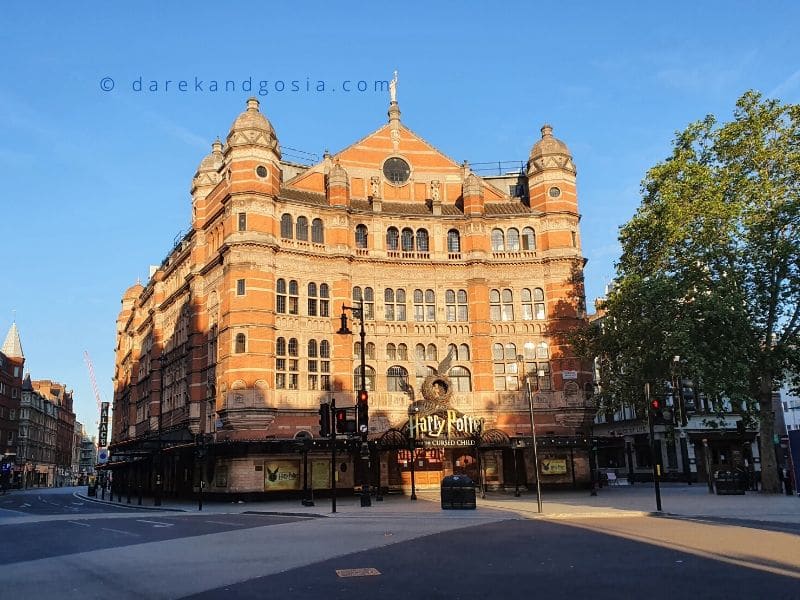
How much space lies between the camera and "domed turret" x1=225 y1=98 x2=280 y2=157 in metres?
44.3

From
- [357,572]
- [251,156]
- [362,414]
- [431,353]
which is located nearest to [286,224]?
[251,156]

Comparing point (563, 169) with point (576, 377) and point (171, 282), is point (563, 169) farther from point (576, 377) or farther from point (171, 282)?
point (171, 282)

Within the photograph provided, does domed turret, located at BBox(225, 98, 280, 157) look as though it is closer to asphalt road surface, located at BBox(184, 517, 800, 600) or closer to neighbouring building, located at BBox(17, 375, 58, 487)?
asphalt road surface, located at BBox(184, 517, 800, 600)

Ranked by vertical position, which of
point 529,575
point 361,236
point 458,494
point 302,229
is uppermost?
point 361,236

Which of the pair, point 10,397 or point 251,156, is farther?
point 10,397

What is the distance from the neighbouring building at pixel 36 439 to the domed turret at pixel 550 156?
10258cm

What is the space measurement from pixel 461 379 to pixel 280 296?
12820 mm

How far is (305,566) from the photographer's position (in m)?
13.5

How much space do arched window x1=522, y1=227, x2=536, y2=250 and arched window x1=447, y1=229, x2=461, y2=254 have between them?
174 inches

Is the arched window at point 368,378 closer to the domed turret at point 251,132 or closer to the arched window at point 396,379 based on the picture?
the arched window at point 396,379

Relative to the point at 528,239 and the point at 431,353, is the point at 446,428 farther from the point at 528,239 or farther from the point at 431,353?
the point at 528,239

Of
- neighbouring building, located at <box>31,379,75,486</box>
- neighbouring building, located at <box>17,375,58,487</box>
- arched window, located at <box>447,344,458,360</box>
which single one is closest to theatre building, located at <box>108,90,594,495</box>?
arched window, located at <box>447,344,458,360</box>

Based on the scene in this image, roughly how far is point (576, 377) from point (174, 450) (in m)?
25.7

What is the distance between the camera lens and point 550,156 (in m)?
49.1
